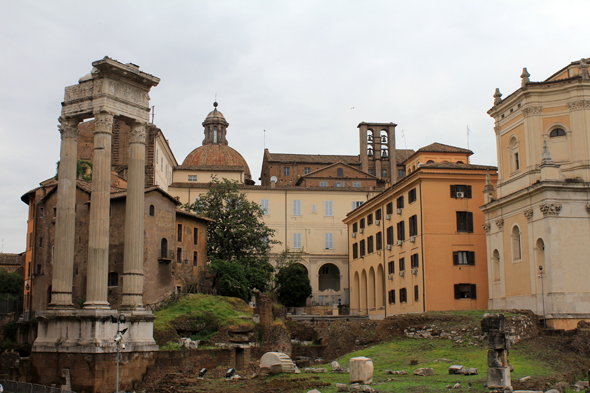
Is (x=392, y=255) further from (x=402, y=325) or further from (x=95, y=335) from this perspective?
(x=95, y=335)

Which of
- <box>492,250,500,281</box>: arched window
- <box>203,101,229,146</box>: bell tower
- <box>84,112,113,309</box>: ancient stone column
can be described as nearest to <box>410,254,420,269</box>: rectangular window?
<box>492,250,500,281</box>: arched window

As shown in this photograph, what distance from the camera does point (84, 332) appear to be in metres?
26.2

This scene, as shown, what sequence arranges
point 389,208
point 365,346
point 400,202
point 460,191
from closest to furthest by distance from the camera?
1. point 365,346
2. point 460,191
3. point 400,202
4. point 389,208

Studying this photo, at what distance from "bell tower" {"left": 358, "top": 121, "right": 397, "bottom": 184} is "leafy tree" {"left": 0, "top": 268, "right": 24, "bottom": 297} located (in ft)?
147

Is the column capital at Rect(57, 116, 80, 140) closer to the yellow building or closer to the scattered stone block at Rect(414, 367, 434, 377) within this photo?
the scattered stone block at Rect(414, 367, 434, 377)

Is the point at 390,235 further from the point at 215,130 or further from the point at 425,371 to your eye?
the point at 215,130

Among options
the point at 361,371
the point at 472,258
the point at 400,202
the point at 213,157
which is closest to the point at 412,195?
the point at 400,202

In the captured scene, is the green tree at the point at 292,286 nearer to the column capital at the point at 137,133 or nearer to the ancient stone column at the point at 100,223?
the column capital at the point at 137,133

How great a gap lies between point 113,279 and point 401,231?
21.8 metres

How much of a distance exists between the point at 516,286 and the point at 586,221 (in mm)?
5520

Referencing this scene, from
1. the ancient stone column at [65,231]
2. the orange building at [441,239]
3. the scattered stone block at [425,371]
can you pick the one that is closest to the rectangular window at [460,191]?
the orange building at [441,239]

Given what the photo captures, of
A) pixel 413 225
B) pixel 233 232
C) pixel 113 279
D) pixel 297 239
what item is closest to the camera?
pixel 113 279

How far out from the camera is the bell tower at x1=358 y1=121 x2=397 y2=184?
86.2 meters

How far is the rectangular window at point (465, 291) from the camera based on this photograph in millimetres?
43719
